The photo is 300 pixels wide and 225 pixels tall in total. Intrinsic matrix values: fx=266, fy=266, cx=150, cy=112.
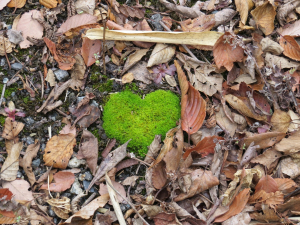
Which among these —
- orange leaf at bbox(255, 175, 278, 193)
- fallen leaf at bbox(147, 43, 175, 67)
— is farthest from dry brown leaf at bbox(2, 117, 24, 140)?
orange leaf at bbox(255, 175, 278, 193)

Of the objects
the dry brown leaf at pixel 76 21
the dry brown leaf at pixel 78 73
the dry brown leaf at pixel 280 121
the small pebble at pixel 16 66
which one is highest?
the dry brown leaf at pixel 76 21

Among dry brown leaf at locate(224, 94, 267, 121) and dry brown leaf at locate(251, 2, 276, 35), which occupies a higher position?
dry brown leaf at locate(251, 2, 276, 35)

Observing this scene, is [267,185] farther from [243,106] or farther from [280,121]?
[243,106]

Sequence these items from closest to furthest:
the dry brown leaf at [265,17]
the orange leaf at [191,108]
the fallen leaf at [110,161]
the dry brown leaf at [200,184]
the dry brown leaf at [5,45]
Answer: the dry brown leaf at [200,184]
the fallen leaf at [110,161]
the orange leaf at [191,108]
the dry brown leaf at [5,45]
the dry brown leaf at [265,17]

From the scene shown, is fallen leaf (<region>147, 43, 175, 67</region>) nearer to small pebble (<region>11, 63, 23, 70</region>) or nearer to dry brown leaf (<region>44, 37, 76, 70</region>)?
dry brown leaf (<region>44, 37, 76, 70</region>)

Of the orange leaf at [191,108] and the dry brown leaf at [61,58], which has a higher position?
the dry brown leaf at [61,58]

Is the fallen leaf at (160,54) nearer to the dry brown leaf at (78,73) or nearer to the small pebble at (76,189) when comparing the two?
the dry brown leaf at (78,73)

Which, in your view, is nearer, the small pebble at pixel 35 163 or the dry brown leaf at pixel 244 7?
the small pebble at pixel 35 163

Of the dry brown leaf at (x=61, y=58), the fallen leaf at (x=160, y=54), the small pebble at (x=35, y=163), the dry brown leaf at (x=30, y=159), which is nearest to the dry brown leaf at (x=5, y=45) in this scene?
the dry brown leaf at (x=61, y=58)
